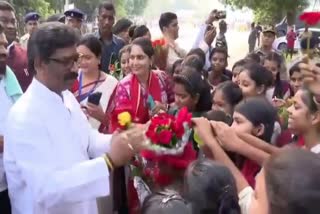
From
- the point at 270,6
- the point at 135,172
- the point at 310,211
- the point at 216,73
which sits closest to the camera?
the point at 310,211

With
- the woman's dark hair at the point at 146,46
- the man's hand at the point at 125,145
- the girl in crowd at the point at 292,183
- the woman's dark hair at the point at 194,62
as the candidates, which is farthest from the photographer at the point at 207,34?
the girl in crowd at the point at 292,183

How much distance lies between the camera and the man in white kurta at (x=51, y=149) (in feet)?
8.43

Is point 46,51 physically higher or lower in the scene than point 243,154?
higher

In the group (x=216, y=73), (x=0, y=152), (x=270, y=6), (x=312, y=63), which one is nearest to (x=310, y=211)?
(x=312, y=63)

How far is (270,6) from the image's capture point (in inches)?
859

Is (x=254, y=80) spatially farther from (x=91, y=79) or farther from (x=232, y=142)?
(x=232, y=142)

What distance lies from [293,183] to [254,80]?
10.0ft

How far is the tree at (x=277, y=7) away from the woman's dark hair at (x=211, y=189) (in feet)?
63.5

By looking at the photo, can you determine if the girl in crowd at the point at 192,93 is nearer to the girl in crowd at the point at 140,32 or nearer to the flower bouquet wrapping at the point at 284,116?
the flower bouquet wrapping at the point at 284,116

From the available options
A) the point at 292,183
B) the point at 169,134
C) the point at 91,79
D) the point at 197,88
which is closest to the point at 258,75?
the point at 197,88

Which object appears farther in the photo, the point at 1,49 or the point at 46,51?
the point at 1,49

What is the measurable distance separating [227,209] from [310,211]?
26.2 inches

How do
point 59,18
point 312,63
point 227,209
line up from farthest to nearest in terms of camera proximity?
point 59,18 < point 312,63 < point 227,209

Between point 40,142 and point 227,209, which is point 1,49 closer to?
point 40,142
